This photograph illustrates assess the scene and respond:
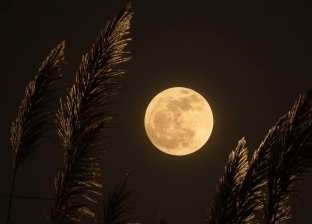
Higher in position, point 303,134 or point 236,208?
point 303,134

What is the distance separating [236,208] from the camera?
2582 millimetres

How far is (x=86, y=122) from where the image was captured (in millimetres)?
2703

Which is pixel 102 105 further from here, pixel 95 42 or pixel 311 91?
pixel 311 91

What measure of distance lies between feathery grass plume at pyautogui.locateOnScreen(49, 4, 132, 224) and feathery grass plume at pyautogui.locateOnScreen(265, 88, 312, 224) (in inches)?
35.8

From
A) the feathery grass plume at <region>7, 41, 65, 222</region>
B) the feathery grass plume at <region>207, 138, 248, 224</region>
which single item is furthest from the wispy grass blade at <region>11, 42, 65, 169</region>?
the feathery grass plume at <region>207, 138, 248, 224</region>

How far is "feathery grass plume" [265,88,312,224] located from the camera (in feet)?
7.53

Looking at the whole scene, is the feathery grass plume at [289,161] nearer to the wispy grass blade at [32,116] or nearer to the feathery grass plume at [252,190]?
the feathery grass plume at [252,190]

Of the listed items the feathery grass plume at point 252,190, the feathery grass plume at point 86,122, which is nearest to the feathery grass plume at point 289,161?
the feathery grass plume at point 252,190

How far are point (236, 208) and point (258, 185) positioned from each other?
6.6 inches

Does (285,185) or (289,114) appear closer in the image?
(285,185)

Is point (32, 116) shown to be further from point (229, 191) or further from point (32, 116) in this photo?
point (229, 191)

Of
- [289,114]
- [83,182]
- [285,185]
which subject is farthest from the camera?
[83,182]

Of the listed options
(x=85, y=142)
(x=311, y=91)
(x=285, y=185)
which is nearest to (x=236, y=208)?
(x=285, y=185)

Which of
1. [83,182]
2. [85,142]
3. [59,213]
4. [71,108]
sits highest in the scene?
[71,108]
